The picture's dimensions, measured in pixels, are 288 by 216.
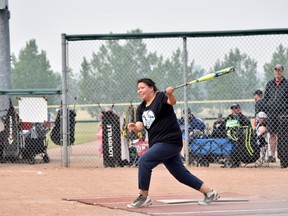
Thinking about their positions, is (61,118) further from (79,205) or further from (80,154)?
(79,205)

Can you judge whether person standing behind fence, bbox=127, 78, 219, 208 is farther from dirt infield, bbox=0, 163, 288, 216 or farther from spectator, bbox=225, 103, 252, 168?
spectator, bbox=225, 103, 252, 168

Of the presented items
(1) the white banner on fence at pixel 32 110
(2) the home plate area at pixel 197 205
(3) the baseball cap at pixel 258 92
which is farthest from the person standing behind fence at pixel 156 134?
(1) the white banner on fence at pixel 32 110

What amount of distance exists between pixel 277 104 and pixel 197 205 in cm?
627

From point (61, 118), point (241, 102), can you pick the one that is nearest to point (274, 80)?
point (241, 102)

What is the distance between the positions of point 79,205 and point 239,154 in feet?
21.5

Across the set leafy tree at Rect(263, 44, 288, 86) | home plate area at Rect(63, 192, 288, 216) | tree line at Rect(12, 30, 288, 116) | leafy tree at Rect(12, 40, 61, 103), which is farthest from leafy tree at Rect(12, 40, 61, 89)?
home plate area at Rect(63, 192, 288, 216)

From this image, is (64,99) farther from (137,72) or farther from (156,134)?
(156,134)

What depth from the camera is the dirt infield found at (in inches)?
414

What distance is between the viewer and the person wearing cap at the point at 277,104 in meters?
16.2

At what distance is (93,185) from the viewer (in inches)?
543

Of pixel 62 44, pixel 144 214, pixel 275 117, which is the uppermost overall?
pixel 62 44

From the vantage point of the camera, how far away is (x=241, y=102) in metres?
19.5

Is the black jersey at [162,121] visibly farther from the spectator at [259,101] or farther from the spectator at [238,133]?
the spectator at [259,101]

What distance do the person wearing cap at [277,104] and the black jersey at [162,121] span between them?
6.12 m
